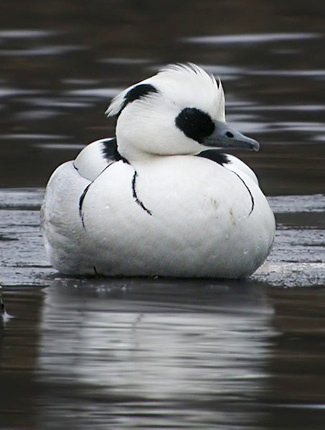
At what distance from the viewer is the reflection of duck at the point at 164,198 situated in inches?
352

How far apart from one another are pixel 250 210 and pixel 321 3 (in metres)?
11.6

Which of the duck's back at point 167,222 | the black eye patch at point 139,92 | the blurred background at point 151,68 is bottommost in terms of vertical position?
the blurred background at point 151,68

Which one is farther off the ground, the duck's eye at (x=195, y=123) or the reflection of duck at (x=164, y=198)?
the duck's eye at (x=195, y=123)

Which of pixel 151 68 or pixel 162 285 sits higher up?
pixel 162 285

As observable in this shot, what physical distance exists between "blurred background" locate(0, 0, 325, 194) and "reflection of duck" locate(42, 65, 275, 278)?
272cm

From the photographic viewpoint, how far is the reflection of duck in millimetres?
8938

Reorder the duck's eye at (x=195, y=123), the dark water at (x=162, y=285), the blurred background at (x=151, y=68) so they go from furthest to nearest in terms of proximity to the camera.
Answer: the blurred background at (x=151, y=68) < the duck's eye at (x=195, y=123) < the dark water at (x=162, y=285)

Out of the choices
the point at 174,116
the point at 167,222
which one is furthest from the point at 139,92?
the point at 167,222

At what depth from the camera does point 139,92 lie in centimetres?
927

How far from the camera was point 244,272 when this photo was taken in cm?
920

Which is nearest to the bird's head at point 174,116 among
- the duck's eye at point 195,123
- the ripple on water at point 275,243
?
the duck's eye at point 195,123

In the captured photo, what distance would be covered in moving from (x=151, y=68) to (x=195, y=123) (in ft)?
25.8

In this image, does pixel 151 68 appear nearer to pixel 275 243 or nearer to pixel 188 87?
pixel 275 243

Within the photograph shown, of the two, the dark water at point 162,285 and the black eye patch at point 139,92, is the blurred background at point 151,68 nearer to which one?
the dark water at point 162,285
